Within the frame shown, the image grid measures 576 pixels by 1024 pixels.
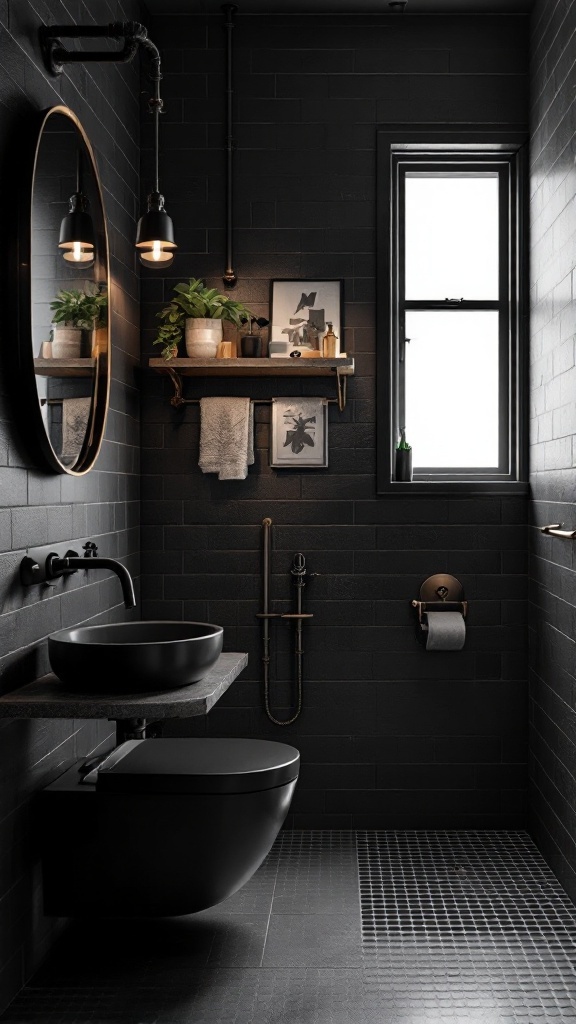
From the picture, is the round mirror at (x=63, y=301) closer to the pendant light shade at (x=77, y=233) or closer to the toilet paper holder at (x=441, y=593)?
the pendant light shade at (x=77, y=233)

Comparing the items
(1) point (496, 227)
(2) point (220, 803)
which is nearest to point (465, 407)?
(1) point (496, 227)

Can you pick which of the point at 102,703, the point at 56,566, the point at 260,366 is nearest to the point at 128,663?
the point at 102,703

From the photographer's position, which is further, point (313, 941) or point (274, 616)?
point (274, 616)

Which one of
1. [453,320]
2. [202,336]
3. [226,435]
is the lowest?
[226,435]

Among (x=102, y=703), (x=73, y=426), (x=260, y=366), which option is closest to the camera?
(x=102, y=703)

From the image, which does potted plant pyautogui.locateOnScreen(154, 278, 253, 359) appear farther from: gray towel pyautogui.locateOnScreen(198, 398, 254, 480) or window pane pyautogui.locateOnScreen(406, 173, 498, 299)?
window pane pyautogui.locateOnScreen(406, 173, 498, 299)

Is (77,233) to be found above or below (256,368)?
above

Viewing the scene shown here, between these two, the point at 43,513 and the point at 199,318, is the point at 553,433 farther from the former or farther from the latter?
the point at 43,513

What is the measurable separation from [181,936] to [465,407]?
2.21 metres

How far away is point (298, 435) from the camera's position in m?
3.58

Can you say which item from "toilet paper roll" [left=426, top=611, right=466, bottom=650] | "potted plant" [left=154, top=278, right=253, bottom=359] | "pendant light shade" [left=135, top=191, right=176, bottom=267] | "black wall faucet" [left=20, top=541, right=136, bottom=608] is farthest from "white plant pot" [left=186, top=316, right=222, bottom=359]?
"toilet paper roll" [left=426, top=611, right=466, bottom=650]

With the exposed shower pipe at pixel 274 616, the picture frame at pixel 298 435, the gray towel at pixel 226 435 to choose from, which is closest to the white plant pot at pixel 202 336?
the gray towel at pixel 226 435

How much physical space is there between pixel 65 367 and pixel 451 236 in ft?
6.26

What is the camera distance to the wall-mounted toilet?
2.40m
